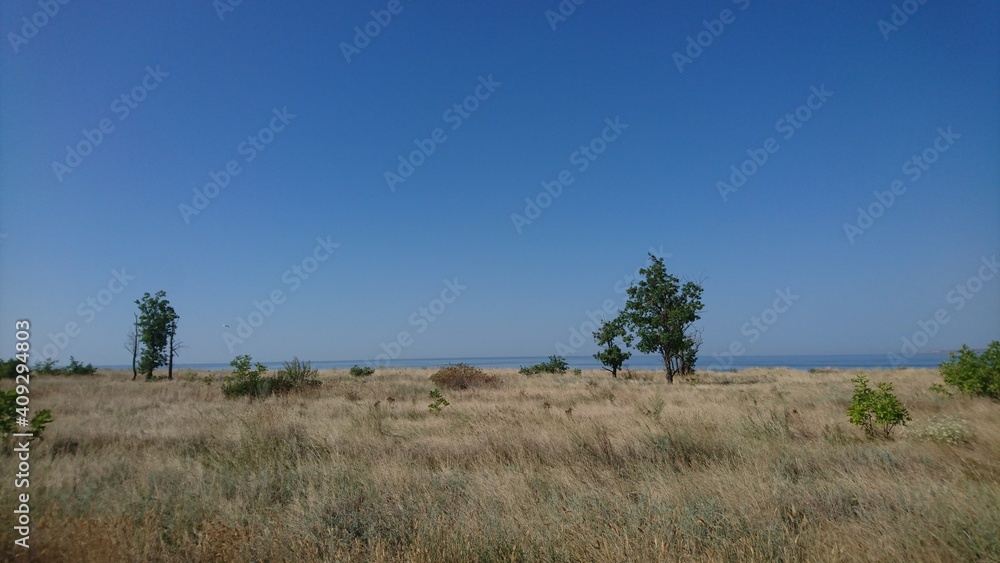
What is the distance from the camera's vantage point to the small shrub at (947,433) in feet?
23.8

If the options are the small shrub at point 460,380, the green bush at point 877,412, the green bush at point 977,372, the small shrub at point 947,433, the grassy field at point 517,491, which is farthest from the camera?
the small shrub at point 460,380

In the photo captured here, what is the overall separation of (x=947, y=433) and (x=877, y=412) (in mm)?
1157

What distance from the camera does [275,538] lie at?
4.01 m

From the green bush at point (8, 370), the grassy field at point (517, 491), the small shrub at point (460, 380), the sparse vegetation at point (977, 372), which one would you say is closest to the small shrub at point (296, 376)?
the small shrub at point (460, 380)

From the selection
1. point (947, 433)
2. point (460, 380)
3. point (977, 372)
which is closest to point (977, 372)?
point (977, 372)

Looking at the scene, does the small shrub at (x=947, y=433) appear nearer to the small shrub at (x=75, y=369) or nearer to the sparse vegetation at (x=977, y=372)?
the sparse vegetation at (x=977, y=372)

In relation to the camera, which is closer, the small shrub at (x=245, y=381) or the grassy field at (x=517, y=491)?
the grassy field at (x=517, y=491)

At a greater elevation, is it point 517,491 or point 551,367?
point 517,491

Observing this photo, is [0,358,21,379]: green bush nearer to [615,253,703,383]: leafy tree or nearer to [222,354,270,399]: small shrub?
[222,354,270,399]: small shrub

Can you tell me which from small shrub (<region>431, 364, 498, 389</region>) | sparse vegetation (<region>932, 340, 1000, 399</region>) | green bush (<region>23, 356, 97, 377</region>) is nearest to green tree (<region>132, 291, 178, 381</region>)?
green bush (<region>23, 356, 97, 377</region>)

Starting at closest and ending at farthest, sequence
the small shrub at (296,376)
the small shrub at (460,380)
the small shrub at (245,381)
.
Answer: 1. the small shrub at (245,381)
2. the small shrub at (296,376)
3. the small shrub at (460,380)

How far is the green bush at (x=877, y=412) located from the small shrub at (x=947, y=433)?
1.36 ft

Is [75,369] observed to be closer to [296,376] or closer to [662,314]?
Result: [296,376]

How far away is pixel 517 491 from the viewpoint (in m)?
5.32
